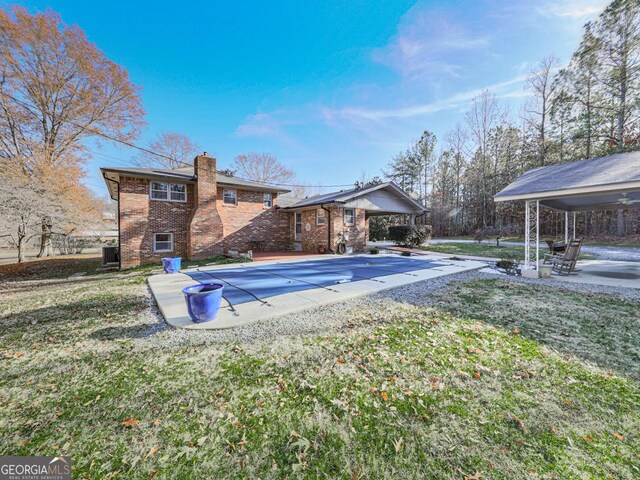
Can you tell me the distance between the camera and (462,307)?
5.09m

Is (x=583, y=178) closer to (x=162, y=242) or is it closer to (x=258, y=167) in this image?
(x=162, y=242)

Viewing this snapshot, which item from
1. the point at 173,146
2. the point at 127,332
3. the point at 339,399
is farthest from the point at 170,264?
the point at 173,146

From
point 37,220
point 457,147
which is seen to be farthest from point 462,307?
point 457,147

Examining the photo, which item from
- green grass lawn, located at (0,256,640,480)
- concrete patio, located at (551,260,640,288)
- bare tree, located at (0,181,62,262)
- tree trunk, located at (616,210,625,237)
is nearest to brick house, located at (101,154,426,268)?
bare tree, located at (0,181,62,262)

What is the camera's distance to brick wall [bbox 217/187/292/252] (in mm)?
13750

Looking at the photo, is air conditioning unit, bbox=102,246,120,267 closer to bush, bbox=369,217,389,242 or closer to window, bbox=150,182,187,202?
window, bbox=150,182,187,202

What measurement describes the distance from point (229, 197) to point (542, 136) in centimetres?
2906

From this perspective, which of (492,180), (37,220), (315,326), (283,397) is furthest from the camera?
(492,180)

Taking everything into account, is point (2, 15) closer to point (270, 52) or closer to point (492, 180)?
point (270, 52)

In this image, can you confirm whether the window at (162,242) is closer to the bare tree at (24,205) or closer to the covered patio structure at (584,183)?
the bare tree at (24,205)

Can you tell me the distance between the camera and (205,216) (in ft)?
40.3

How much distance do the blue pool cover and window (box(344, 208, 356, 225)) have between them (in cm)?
513

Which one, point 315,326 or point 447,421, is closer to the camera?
point 447,421

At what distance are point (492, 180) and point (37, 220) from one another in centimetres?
3802
